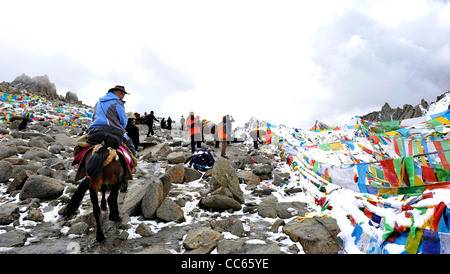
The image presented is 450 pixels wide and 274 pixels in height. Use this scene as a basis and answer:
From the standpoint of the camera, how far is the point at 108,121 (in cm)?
423

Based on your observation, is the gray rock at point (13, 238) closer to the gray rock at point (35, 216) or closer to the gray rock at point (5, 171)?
the gray rock at point (35, 216)

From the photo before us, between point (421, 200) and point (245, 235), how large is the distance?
271 centimetres

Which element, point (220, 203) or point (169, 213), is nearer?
point (169, 213)

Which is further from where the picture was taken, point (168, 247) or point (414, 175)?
point (168, 247)

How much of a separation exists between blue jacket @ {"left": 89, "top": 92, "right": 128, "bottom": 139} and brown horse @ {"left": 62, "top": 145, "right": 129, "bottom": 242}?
52cm

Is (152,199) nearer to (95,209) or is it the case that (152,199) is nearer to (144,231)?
(144,231)

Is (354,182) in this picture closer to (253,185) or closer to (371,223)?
(371,223)

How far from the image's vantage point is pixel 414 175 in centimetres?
326

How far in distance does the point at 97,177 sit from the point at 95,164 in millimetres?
234

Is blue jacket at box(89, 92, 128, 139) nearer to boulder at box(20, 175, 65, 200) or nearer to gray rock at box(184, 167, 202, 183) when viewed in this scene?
boulder at box(20, 175, 65, 200)

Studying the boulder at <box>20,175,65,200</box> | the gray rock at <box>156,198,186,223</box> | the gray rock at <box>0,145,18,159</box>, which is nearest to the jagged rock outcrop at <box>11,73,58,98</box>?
the gray rock at <box>0,145,18,159</box>

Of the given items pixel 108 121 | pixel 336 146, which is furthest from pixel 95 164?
pixel 336 146

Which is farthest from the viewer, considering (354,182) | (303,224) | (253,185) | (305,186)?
(253,185)
